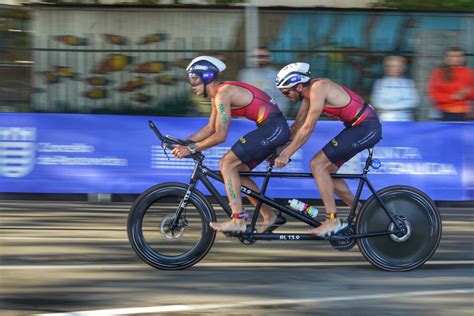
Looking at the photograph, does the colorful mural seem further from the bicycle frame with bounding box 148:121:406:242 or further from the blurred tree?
the bicycle frame with bounding box 148:121:406:242

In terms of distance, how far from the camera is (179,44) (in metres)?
15.9

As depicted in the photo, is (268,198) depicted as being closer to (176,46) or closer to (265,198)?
(265,198)

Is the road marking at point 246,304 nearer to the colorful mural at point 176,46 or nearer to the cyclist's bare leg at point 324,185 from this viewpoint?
the cyclist's bare leg at point 324,185

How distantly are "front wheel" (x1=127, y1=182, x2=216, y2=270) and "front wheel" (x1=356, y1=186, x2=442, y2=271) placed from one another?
1312mm

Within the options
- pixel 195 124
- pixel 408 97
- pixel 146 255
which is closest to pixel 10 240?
pixel 146 255

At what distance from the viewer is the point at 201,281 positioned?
772 centimetres

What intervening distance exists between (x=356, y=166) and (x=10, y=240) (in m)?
4.64

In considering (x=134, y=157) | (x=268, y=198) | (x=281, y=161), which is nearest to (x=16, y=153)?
(x=134, y=157)

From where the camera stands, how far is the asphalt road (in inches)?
268

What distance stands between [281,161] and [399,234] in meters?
1.18

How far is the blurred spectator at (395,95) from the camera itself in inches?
502

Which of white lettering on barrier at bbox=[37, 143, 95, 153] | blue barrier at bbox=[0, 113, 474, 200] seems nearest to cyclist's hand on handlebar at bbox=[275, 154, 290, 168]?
blue barrier at bbox=[0, 113, 474, 200]

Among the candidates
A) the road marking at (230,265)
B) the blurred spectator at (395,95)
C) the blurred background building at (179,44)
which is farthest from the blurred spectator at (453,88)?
the road marking at (230,265)

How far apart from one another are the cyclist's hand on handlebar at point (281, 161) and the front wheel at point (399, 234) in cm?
78
